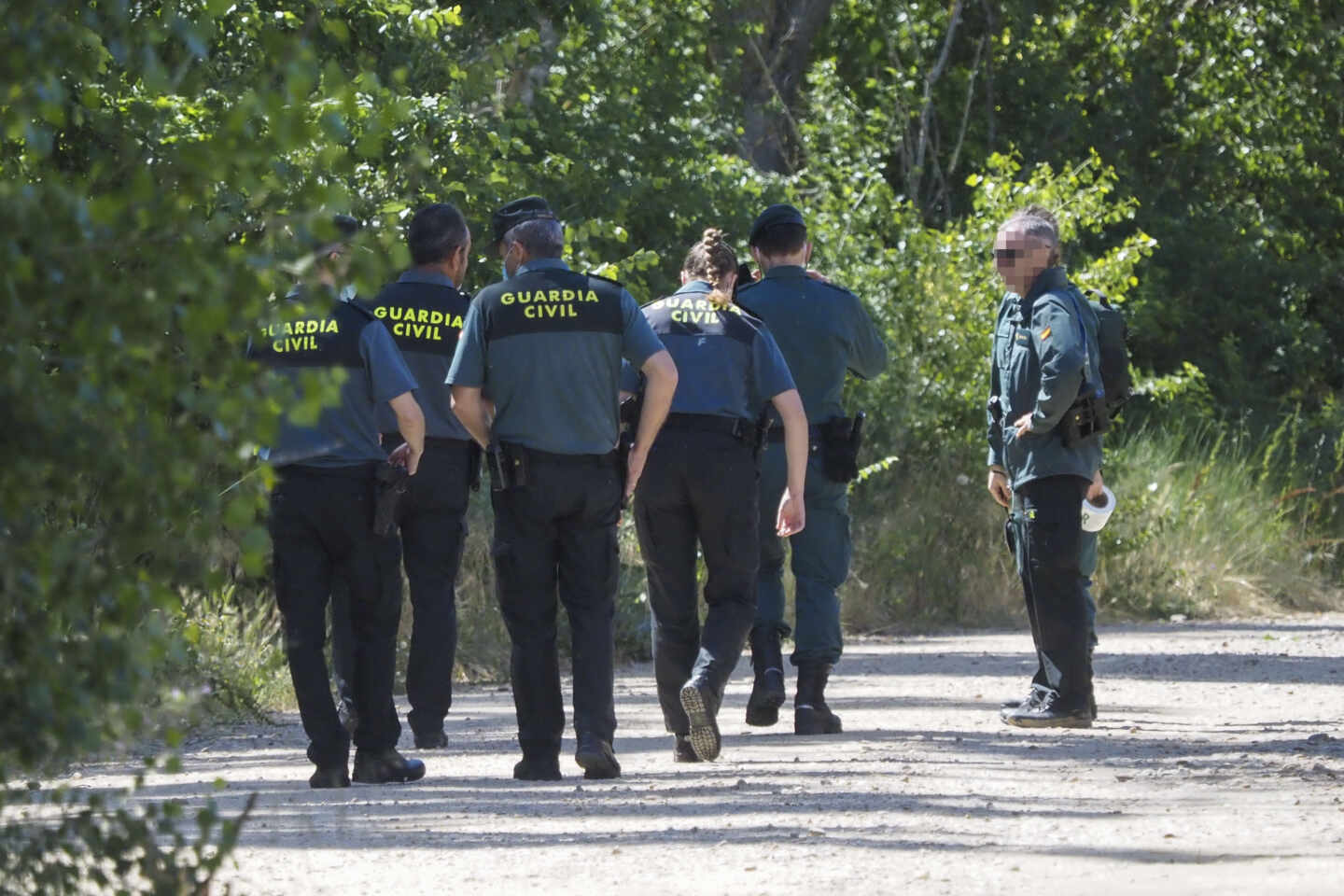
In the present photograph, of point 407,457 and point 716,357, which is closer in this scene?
point 407,457

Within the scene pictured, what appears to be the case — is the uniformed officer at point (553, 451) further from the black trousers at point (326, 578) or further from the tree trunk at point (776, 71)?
the tree trunk at point (776, 71)

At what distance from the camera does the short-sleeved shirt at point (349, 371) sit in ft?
22.4

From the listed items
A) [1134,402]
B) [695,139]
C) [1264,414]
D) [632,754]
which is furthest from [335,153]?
[1264,414]

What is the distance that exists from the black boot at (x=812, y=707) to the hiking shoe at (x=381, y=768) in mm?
1828

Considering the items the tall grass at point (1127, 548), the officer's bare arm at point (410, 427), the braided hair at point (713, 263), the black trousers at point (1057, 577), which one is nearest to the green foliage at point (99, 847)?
the officer's bare arm at point (410, 427)

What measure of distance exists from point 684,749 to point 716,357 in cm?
140

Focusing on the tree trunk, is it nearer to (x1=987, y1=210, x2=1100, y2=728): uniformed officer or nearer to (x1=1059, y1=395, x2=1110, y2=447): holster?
(x1=987, y1=210, x2=1100, y2=728): uniformed officer

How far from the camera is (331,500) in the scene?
22.5 feet

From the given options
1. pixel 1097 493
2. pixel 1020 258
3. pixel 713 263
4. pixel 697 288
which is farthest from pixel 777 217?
pixel 1097 493

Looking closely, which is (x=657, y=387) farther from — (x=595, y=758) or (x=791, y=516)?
(x=595, y=758)

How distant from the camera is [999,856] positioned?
540 cm

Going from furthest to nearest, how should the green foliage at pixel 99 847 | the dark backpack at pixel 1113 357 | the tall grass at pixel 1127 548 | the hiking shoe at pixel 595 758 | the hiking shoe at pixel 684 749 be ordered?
1. the tall grass at pixel 1127 548
2. the dark backpack at pixel 1113 357
3. the hiking shoe at pixel 684 749
4. the hiking shoe at pixel 595 758
5. the green foliage at pixel 99 847

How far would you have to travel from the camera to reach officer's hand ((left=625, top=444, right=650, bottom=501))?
7238mm

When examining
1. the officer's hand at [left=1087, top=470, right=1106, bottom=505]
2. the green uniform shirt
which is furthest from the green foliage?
the officer's hand at [left=1087, top=470, right=1106, bottom=505]
